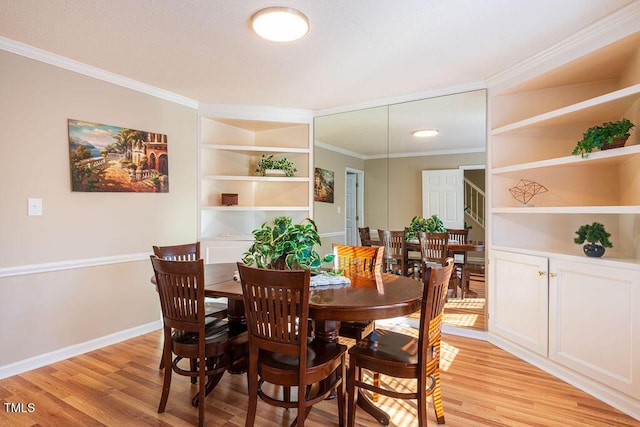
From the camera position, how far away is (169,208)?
3684 millimetres

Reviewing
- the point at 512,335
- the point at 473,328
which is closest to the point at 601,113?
the point at 512,335

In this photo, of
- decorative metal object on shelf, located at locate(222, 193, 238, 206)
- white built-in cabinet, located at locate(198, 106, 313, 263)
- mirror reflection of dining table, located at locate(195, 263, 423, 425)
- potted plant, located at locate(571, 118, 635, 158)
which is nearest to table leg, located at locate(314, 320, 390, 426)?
mirror reflection of dining table, located at locate(195, 263, 423, 425)

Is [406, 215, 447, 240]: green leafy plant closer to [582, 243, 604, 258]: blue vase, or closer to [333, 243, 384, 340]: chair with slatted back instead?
[333, 243, 384, 340]: chair with slatted back

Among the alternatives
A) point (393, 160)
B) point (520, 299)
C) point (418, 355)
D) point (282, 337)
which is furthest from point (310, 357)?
point (393, 160)

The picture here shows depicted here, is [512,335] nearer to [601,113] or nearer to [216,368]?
[601,113]

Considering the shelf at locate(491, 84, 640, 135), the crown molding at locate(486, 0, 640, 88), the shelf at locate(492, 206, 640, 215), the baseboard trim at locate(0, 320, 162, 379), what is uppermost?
the crown molding at locate(486, 0, 640, 88)

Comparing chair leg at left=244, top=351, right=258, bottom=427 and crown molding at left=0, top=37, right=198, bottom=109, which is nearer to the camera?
chair leg at left=244, top=351, right=258, bottom=427

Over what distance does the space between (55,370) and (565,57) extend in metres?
4.47

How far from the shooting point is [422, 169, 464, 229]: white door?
3.47 m

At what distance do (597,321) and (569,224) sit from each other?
0.99 metres

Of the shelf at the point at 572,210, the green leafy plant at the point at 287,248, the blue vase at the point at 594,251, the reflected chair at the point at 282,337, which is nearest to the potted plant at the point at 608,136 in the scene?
the shelf at the point at 572,210

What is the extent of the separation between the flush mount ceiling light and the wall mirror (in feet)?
5.83

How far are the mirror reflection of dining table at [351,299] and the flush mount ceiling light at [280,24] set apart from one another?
162cm

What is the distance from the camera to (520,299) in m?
2.82
